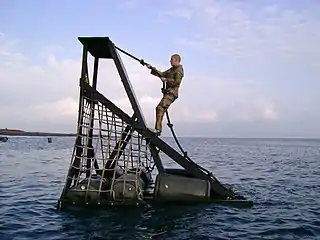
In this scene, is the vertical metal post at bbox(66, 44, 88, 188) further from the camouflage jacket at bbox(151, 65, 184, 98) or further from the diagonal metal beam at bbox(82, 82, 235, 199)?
the camouflage jacket at bbox(151, 65, 184, 98)

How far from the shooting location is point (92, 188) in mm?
15250

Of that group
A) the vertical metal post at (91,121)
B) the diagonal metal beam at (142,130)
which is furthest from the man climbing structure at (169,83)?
the vertical metal post at (91,121)

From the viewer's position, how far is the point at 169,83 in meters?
15.8

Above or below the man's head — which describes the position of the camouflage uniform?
below

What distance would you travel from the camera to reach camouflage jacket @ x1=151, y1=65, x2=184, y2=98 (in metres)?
15.8

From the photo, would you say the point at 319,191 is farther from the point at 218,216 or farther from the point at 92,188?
the point at 92,188

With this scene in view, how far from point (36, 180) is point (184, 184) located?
12.9 m

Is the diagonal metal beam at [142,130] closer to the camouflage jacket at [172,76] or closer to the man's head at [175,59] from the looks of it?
the camouflage jacket at [172,76]

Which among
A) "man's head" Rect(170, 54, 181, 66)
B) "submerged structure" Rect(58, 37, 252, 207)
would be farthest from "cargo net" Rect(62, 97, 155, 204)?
"man's head" Rect(170, 54, 181, 66)

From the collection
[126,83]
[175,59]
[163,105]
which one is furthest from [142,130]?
[175,59]

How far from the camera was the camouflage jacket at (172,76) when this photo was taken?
621 inches

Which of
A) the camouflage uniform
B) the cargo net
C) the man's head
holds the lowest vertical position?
the cargo net

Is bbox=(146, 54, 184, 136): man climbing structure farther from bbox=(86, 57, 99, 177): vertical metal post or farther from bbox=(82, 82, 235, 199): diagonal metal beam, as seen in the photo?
bbox=(86, 57, 99, 177): vertical metal post

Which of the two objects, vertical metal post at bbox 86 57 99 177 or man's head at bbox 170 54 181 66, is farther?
man's head at bbox 170 54 181 66
